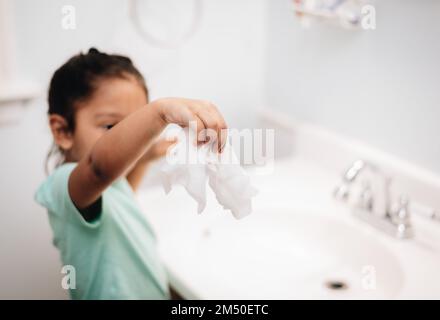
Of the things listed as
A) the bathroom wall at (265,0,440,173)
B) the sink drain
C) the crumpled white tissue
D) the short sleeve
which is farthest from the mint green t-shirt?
the bathroom wall at (265,0,440,173)

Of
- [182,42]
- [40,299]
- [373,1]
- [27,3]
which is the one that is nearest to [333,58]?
[373,1]

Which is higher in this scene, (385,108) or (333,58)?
(333,58)

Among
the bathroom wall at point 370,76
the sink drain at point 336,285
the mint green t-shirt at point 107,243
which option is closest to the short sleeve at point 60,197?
the mint green t-shirt at point 107,243

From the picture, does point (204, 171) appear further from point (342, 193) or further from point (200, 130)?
point (342, 193)

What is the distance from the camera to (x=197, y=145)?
583 millimetres

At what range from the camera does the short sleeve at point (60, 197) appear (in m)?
0.70

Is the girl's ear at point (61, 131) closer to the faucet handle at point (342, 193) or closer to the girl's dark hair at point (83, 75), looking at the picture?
the girl's dark hair at point (83, 75)

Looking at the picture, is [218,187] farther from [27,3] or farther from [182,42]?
[182,42]

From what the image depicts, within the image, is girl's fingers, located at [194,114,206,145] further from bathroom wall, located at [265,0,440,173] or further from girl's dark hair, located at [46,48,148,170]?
bathroom wall, located at [265,0,440,173]

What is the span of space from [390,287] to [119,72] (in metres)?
0.58

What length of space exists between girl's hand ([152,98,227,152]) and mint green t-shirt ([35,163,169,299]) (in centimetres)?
18

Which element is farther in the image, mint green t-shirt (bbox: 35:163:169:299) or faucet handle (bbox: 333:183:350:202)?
faucet handle (bbox: 333:183:350:202)

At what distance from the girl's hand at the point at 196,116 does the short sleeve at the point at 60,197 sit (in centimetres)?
17

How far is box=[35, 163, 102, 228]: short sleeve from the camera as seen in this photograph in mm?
700
